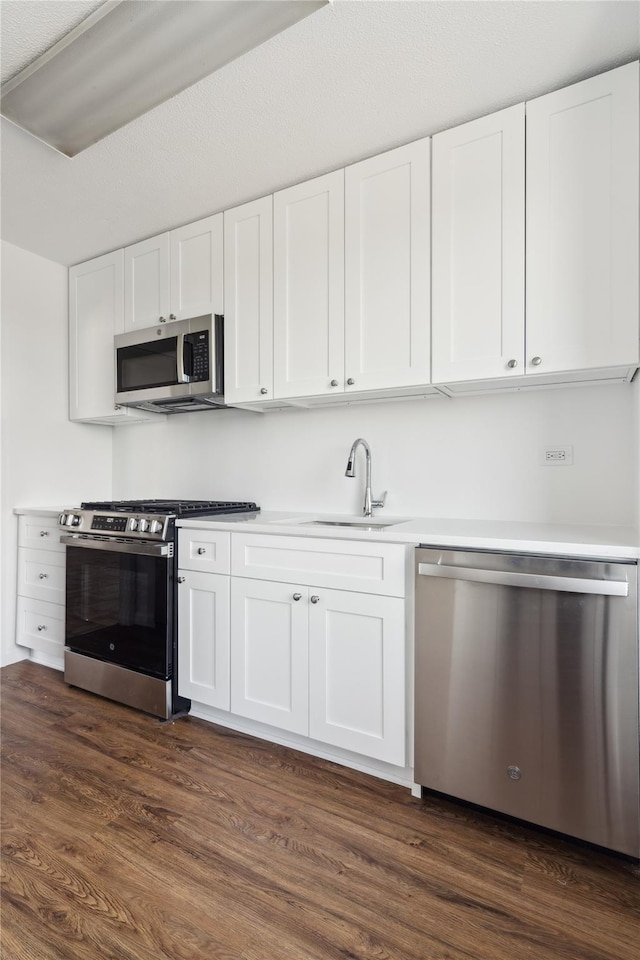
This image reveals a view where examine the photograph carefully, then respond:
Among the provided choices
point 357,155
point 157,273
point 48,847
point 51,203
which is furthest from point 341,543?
point 51,203

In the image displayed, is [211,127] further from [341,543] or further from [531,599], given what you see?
[531,599]

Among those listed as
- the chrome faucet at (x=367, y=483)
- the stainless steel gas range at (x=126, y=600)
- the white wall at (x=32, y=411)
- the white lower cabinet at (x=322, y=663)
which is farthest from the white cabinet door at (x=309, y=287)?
the white wall at (x=32, y=411)

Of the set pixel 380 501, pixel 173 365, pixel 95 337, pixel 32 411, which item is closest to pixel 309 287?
pixel 173 365

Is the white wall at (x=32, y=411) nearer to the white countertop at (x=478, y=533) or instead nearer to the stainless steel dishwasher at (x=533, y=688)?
the white countertop at (x=478, y=533)

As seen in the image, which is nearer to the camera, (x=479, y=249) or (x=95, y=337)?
(x=479, y=249)

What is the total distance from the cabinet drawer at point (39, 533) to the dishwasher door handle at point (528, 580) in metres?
2.19

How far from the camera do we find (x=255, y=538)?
2082 millimetres

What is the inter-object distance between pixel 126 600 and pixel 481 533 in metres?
1.67

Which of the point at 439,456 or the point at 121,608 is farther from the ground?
the point at 439,456

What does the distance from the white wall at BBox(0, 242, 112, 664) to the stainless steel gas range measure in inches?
24.9

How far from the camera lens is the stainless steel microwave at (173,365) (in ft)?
8.30

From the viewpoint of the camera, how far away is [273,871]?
4.61 ft

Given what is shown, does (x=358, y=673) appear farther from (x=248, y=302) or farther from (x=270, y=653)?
(x=248, y=302)

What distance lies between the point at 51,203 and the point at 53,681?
247 cm
